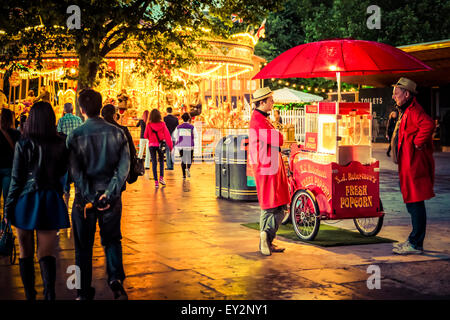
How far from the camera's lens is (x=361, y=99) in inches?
1300

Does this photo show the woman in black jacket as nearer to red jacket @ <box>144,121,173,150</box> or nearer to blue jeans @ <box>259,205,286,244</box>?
blue jeans @ <box>259,205,286,244</box>

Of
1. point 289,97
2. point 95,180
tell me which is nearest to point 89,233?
point 95,180

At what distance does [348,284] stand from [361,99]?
1093 inches

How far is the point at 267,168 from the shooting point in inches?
300

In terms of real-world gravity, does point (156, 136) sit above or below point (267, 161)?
above

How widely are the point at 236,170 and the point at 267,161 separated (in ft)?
16.2

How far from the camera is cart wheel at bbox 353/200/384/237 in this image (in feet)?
28.5

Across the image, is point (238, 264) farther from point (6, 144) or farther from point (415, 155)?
point (6, 144)

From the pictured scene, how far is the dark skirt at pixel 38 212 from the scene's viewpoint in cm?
524

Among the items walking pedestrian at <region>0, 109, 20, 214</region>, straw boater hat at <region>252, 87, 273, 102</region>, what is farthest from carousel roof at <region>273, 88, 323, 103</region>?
walking pedestrian at <region>0, 109, 20, 214</region>

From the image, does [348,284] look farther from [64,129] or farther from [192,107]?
[192,107]

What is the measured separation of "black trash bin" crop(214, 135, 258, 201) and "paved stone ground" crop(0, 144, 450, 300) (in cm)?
123

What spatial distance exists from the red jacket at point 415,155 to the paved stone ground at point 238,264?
0.77 metres

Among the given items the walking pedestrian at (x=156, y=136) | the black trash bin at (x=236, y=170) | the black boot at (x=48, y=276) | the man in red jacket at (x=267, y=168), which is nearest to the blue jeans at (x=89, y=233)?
the black boot at (x=48, y=276)
